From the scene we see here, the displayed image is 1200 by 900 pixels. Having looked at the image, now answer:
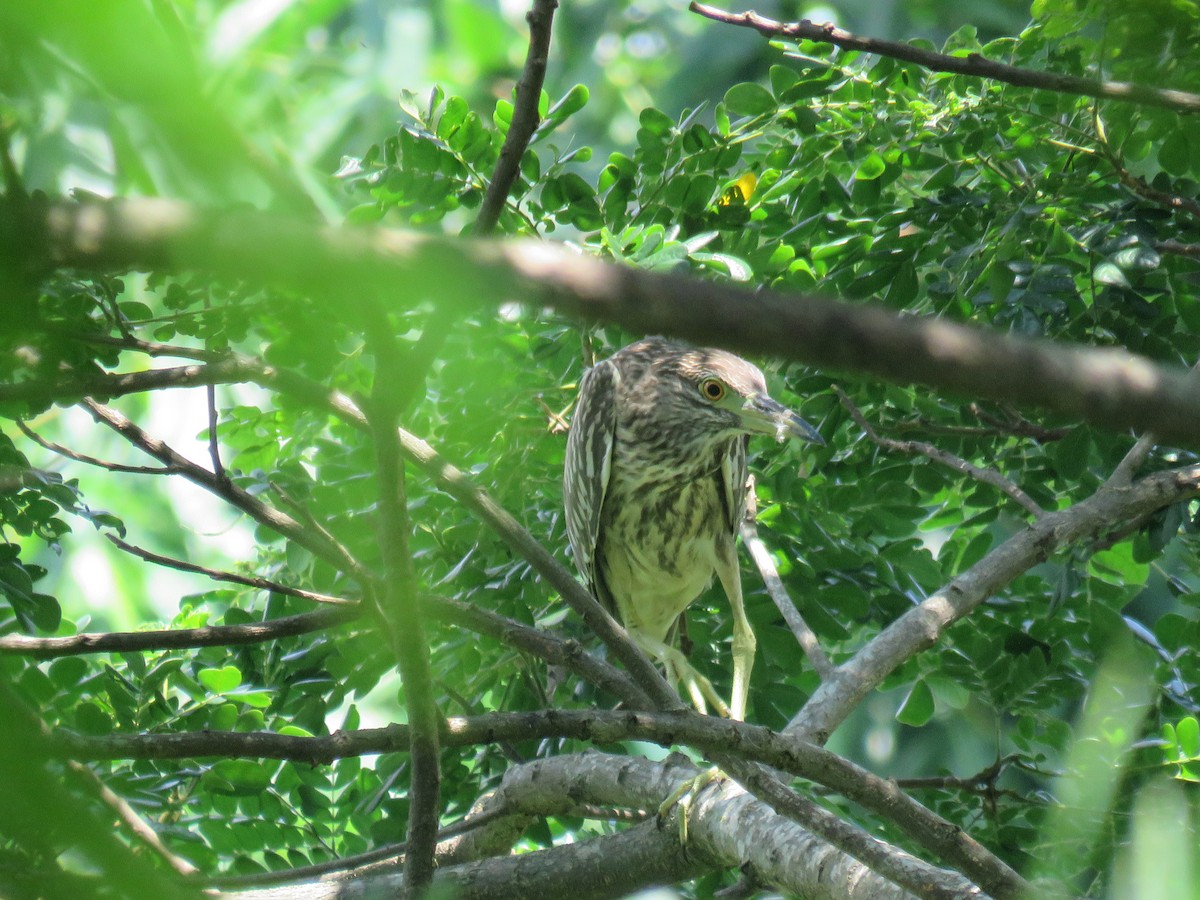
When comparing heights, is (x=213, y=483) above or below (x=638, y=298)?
above

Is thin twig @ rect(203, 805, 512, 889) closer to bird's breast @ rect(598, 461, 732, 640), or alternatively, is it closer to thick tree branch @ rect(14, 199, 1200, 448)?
bird's breast @ rect(598, 461, 732, 640)

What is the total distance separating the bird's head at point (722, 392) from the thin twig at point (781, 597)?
0.30 m

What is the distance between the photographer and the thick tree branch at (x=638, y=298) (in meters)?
0.59

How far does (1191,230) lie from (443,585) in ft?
7.26

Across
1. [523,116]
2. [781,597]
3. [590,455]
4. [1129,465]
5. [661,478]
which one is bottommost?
[781,597]

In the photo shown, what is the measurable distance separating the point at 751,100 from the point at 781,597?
1.34 meters

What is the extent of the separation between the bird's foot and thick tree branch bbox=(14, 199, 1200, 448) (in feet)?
7.56

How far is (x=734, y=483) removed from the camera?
12.7 feet

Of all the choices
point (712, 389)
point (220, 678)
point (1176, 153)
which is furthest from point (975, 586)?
point (220, 678)

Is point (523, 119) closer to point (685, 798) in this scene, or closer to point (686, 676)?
point (685, 798)

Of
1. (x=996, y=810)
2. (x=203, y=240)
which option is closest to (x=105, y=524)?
(x=203, y=240)

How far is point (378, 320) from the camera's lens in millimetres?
859

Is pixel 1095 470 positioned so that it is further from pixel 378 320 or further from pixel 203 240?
pixel 203 240

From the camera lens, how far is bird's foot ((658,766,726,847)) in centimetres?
275
